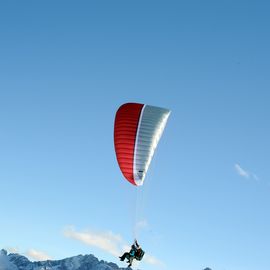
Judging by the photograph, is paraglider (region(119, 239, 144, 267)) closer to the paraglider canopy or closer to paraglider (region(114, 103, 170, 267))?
paraglider (region(114, 103, 170, 267))

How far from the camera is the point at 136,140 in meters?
39.1

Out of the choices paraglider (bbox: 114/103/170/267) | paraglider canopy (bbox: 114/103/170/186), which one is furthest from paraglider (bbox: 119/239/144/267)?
paraglider canopy (bbox: 114/103/170/186)

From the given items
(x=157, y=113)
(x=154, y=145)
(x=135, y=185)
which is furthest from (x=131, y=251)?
(x=157, y=113)

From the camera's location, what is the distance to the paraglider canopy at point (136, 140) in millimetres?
38969

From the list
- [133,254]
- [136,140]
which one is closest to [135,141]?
[136,140]

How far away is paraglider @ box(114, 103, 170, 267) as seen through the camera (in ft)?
128

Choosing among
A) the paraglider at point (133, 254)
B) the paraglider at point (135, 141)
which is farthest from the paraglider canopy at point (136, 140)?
the paraglider at point (133, 254)

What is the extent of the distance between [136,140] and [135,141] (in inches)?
4.4

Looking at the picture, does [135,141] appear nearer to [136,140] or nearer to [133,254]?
[136,140]

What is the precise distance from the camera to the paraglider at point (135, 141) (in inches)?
1533

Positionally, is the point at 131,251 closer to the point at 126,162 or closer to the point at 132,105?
the point at 126,162

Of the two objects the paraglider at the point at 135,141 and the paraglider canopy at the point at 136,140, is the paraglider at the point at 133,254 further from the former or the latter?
the paraglider canopy at the point at 136,140

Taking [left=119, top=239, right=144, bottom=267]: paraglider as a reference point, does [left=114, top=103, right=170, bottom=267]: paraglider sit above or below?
above

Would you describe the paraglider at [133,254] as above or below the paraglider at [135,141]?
below
